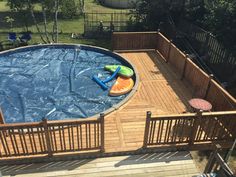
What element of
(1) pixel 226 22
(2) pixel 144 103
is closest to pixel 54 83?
(2) pixel 144 103

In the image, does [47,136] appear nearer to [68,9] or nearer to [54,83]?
[54,83]

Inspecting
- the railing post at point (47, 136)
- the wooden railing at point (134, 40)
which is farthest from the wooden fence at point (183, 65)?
the railing post at point (47, 136)

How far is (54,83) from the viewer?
9.87m

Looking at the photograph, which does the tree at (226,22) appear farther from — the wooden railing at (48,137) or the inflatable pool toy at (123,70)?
the wooden railing at (48,137)

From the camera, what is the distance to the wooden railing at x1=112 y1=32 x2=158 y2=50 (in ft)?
41.5

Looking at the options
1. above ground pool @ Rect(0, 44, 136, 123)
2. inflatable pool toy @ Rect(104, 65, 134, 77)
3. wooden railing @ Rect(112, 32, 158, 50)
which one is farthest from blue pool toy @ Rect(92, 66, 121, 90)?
wooden railing @ Rect(112, 32, 158, 50)

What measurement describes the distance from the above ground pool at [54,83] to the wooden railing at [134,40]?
0.80 m

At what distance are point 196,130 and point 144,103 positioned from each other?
2.61m

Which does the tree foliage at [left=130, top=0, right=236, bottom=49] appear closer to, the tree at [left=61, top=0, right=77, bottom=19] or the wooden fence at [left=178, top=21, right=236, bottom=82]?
the wooden fence at [left=178, top=21, right=236, bottom=82]

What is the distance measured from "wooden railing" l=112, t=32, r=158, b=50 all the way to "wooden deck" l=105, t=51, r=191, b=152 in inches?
34.5

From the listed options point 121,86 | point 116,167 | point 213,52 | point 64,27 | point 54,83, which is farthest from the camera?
point 64,27

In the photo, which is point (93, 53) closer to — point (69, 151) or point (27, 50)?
point (27, 50)

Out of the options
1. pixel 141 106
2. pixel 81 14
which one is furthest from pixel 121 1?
pixel 141 106

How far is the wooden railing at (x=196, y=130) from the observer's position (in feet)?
20.2
